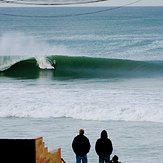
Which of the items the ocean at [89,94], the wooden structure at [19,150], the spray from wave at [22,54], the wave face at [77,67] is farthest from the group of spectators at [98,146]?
the spray from wave at [22,54]

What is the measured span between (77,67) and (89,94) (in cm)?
1086

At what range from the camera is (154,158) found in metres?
14.5

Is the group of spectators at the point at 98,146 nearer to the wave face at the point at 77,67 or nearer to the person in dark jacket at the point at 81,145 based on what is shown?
the person in dark jacket at the point at 81,145

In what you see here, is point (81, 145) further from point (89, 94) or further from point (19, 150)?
point (89, 94)

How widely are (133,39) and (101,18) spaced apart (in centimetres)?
3735

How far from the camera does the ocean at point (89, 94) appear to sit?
56.9 ft

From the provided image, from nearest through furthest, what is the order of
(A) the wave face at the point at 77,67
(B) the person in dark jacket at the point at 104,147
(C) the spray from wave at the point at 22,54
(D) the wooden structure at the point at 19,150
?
(D) the wooden structure at the point at 19,150 → (B) the person in dark jacket at the point at 104,147 → (A) the wave face at the point at 77,67 → (C) the spray from wave at the point at 22,54

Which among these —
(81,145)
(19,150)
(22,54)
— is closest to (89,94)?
(81,145)

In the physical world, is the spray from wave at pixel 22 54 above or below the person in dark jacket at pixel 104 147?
above

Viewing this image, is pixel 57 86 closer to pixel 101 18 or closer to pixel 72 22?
pixel 72 22

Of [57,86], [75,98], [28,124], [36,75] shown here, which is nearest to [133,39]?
[36,75]

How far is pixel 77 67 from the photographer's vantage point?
37.7m

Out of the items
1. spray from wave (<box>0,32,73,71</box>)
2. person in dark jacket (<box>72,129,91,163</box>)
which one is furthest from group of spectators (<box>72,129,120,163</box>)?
spray from wave (<box>0,32,73,71</box>)

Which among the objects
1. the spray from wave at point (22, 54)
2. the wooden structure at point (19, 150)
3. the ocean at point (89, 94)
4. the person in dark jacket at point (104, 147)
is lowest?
the wooden structure at point (19, 150)
